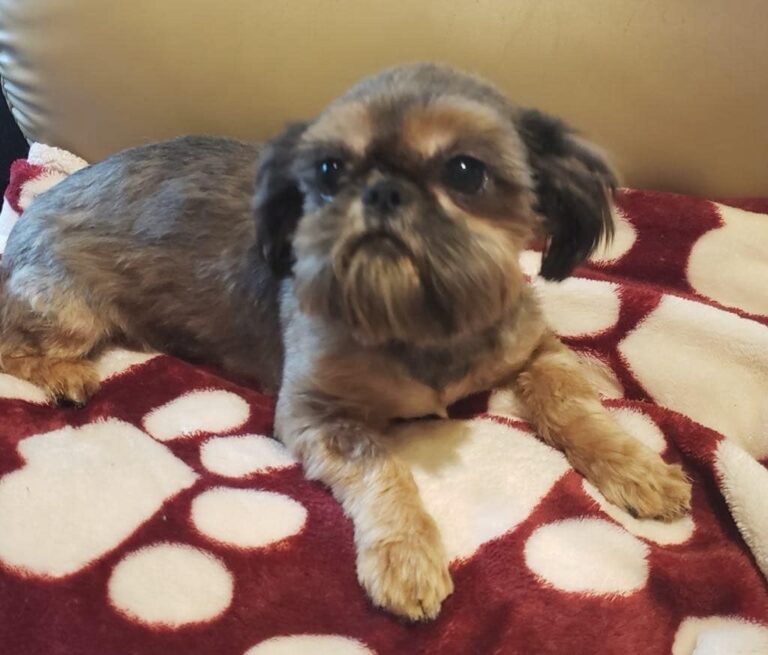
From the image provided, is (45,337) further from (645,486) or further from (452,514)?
(645,486)

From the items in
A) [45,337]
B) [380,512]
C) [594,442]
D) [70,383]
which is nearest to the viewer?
[380,512]

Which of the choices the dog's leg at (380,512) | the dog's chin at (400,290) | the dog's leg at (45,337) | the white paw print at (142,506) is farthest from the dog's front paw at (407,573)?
the dog's leg at (45,337)

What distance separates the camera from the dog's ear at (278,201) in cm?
118

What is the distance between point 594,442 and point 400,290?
404 millimetres

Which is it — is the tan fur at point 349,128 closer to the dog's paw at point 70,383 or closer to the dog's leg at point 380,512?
the dog's leg at point 380,512

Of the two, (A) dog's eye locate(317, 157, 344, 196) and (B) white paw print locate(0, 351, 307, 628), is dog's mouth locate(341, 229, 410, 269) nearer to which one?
(A) dog's eye locate(317, 157, 344, 196)

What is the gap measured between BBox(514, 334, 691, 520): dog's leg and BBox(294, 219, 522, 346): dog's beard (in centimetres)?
25

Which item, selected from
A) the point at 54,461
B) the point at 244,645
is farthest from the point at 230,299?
the point at 244,645

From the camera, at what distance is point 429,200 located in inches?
38.7

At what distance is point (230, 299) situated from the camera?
1.46 meters

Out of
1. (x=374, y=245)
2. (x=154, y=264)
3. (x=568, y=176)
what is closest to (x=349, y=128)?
(x=374, y=245)

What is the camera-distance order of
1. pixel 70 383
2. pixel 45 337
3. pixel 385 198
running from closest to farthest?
pixel 385 198
pixel 70 383
pixel 45 337

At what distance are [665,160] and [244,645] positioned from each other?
1120 millimetres

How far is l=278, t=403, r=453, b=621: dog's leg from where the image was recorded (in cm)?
95
